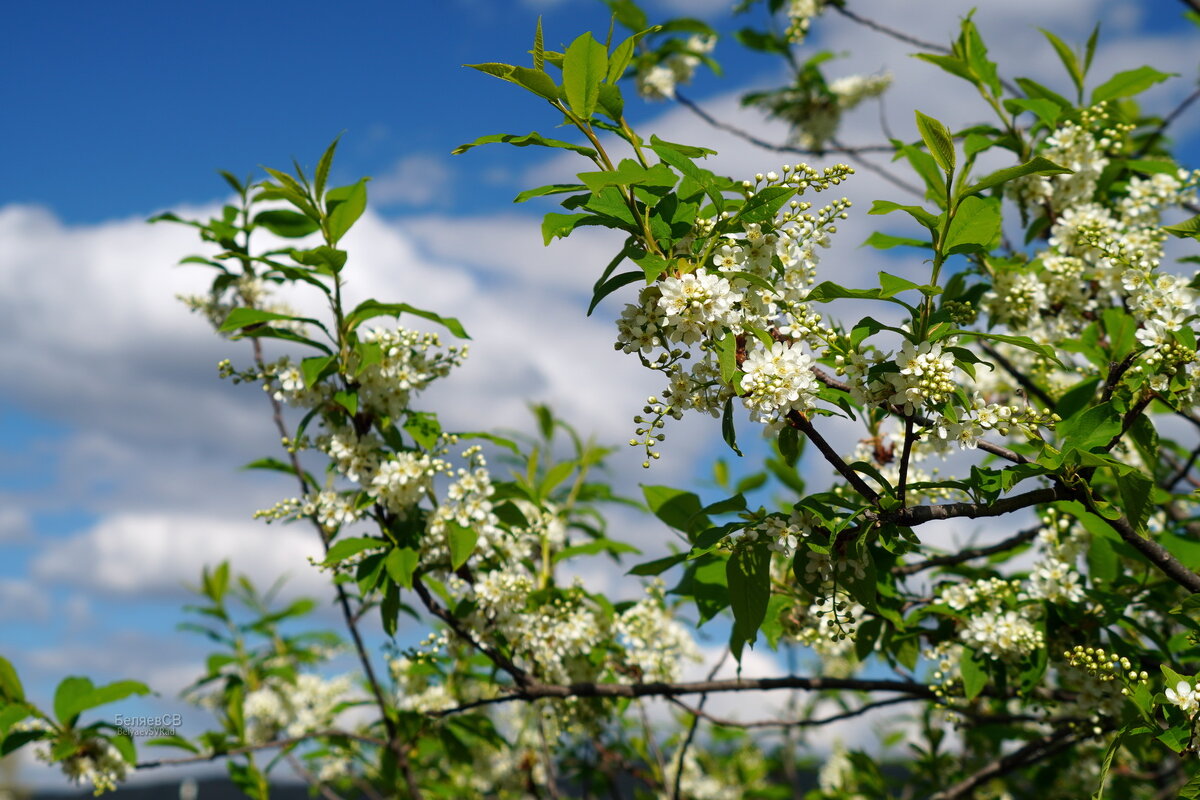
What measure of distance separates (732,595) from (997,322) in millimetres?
1673

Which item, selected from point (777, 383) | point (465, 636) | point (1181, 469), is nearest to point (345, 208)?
point (465, 636)

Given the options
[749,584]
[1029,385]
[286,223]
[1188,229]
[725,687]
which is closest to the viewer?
[749,584]

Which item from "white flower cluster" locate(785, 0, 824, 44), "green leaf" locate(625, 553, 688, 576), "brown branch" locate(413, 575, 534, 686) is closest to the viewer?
"green leaf" locate(625, 553, 688, 576)

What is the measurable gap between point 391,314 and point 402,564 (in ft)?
2.74

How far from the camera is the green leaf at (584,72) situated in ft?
6.76

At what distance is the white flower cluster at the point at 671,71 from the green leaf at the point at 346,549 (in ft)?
15.6

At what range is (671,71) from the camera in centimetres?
718

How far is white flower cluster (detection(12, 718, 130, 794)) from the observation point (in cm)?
391

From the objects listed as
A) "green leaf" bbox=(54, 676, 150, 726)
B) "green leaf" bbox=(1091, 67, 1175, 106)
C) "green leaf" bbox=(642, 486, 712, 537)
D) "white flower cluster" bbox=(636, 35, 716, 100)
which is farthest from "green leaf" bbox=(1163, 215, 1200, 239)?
"white flower cluster" bbox=(636, 35, 716, 100)

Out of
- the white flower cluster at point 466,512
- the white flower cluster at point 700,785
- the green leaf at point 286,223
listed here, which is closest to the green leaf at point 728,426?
the white flower cluster at point 466,512

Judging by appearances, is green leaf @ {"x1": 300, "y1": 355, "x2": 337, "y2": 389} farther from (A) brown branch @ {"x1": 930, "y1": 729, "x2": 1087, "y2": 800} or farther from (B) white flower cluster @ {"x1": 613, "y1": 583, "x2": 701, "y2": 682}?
(A) brown branch @ {"x1": 930, "y1": 729, "x2": 1087, "y2": 800}

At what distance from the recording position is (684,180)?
2.15 m

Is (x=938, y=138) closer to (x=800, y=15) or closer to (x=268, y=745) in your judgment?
(x=268, y=745)

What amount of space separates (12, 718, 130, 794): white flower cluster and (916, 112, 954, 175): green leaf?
3.87 metres
